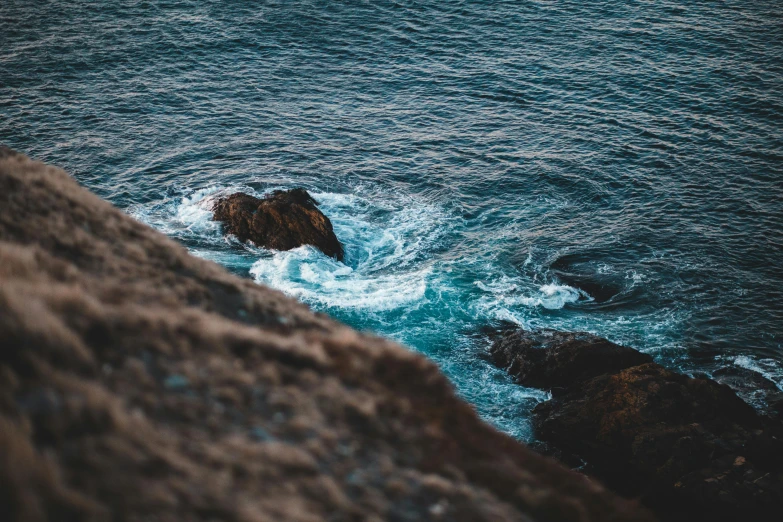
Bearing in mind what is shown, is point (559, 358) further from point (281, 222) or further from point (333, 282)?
point (281, 222)

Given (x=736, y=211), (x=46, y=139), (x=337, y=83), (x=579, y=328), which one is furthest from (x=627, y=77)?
(x=46, y=139)

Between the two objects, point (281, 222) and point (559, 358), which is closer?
point (559, 358)

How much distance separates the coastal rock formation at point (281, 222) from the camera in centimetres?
3659

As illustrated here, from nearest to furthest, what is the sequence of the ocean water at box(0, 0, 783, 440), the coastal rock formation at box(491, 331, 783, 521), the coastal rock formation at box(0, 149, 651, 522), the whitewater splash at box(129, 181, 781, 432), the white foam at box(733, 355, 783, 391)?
the coastal rock formation at box(0, 149, 651, 522)
the coastal rock formation at box(491, 331, 783, 521)
the white foam at box(733, 355, 783, 391)
the whitewater splash at box(129, 181, 781, 432)
the ocean water at box(0, 0, 783, 440)

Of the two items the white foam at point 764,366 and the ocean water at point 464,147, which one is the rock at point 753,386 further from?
the ocean water at point 464,147

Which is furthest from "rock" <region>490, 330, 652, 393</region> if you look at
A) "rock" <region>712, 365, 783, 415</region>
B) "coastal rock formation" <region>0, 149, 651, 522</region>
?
"coastal rock formation" <region>0, 149, 651, 522</region>

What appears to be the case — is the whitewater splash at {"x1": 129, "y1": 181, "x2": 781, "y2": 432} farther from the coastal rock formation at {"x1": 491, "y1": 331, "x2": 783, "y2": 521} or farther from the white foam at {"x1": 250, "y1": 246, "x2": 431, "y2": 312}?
the coastal rock formation at {"x1": 491, "y1": 331, "x2": 783, "y2": 521}

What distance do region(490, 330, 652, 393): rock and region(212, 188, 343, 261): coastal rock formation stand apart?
12568 mm

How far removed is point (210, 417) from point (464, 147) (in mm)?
41033

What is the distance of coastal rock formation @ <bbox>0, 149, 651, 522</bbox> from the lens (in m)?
8.59

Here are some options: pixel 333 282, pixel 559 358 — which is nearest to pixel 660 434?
pixel 559 358

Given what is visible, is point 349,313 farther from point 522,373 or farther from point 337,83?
point 337,83

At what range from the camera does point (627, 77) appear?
57125 millimetres

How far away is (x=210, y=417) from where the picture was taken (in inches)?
408
